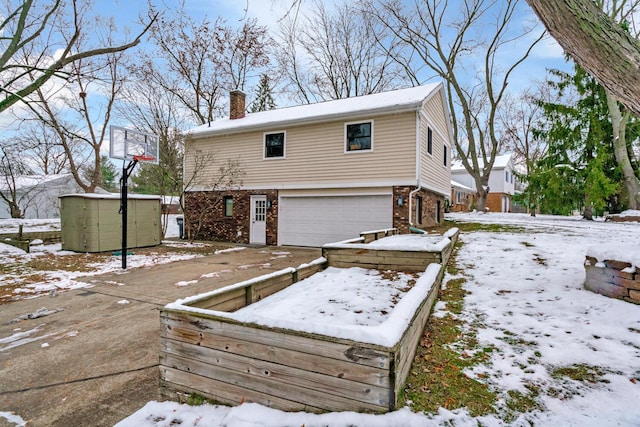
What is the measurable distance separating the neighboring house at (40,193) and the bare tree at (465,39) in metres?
23.6

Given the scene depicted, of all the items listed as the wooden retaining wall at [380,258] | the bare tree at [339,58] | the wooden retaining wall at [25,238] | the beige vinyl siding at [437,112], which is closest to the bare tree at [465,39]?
the bare tree at [339,58]

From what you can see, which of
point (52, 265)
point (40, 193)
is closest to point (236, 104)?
point (52, 265)

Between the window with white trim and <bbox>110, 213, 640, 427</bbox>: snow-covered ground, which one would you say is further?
the window with white trim

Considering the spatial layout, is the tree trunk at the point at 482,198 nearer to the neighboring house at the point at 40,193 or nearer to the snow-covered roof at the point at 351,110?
the snow-covered roof at the point at 351,110

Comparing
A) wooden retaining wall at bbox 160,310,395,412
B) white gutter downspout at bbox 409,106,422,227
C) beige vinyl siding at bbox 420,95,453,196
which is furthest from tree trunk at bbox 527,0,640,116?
beige vinyl siding at bbox 420,95,453,196

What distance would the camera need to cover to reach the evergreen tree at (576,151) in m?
14.8

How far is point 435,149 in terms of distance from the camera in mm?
12656

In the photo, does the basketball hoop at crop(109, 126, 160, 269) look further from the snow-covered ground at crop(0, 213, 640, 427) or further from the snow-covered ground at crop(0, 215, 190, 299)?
the snow-covered ground at crop(0, 213, 640, 427)

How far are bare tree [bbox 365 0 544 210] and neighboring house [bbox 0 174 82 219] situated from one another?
2359 centimetres

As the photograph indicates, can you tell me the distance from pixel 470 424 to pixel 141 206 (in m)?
11.2

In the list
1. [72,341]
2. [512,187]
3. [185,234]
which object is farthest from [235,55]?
[512,187]

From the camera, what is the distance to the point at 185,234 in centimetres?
1412

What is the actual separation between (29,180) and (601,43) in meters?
28.3

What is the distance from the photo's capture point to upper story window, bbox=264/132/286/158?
12219 mm
